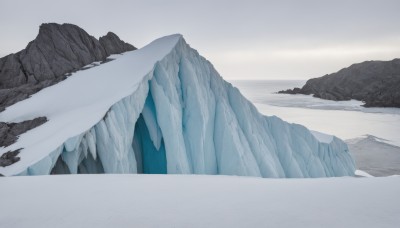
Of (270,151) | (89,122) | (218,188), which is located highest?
(89,122)

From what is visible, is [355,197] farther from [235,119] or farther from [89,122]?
[235,119]

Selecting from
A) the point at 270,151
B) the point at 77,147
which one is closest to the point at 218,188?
the point at 77,147

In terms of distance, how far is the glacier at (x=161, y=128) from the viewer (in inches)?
340

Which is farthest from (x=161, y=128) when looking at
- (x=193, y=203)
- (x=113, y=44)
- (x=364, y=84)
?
(x=364, y=84)

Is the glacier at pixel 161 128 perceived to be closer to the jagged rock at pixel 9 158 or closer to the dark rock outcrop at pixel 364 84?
the jagged rock at pixel 9 158

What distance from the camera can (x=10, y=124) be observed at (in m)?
11.3

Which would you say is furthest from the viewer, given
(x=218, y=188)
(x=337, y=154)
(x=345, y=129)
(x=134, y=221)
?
(x=345, y=129)

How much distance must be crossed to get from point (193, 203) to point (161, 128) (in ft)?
23.1

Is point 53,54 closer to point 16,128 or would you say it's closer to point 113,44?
point 113,44

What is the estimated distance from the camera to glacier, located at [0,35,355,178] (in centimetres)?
864

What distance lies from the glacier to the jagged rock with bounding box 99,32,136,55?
11025mm

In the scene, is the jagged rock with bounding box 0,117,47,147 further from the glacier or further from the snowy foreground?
the snowy foreground

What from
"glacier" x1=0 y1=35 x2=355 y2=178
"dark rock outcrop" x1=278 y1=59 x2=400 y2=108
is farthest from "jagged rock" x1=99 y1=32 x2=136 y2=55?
"dark rock outcrop" x1=278 y1=59 x2=400 y2=108

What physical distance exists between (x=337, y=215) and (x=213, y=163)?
838cm
